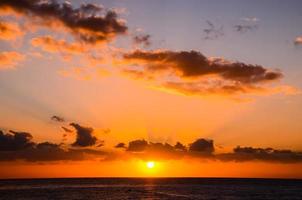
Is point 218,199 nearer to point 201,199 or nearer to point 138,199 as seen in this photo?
point 201,199

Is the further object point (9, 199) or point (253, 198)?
point (253, 198)

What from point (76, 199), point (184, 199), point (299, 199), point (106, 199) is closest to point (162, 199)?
point (184, 199)

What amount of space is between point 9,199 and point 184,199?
4239 cm

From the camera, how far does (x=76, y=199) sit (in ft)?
329

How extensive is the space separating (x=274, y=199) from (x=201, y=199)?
1923 cm

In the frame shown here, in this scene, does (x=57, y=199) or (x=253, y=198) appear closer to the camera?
(x=57, y=199)

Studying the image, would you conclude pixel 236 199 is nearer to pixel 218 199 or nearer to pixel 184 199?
pixel 218 199

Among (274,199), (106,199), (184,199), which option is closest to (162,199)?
(184,199)

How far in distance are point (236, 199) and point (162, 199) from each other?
19192 millimetres

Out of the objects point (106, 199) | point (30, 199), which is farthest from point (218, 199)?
point (30, 199)

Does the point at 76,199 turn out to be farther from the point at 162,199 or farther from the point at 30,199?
the point at 162,199

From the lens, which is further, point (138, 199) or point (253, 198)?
point (253, 198)

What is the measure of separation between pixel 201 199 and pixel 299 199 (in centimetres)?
2587

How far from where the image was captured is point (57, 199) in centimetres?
10056
